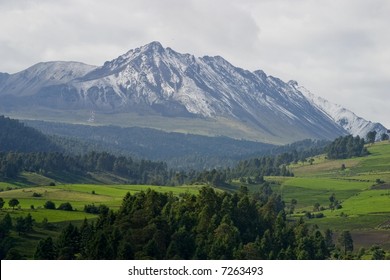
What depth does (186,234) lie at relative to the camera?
130m

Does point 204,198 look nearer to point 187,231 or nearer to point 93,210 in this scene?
point 187,231

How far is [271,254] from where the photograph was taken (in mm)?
129000

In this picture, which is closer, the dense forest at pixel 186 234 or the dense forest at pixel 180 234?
the dense forest at pixel 186 234

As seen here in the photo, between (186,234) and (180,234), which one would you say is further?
(186,234)

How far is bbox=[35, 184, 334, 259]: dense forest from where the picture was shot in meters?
114

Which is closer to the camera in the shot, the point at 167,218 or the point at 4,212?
the point at 167,218

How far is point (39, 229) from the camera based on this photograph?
145 metres

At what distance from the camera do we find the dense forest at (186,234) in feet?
375

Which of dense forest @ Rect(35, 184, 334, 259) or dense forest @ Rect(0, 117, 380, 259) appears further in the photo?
dense forest @ Rect(0, 117, 380, 259)

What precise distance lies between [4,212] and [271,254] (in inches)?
2714

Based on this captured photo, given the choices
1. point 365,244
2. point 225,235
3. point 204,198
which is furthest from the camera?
point 365,244
